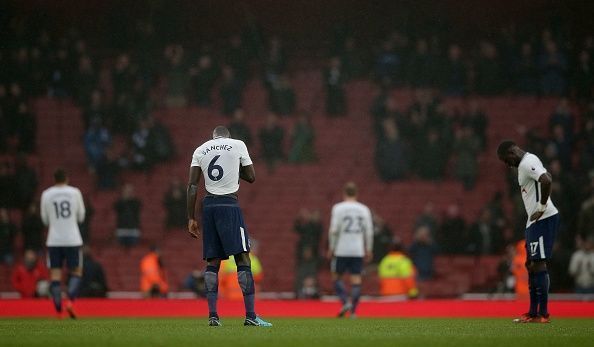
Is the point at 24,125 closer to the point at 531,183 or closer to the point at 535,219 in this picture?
the point at 531,183

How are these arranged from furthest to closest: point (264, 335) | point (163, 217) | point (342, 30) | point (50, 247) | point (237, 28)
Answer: point (237, 28) < point (342, 30) < point (163, 217) < point (50, 247) < point (264, 335)

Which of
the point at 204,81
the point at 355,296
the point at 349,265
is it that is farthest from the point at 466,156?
the point at 355,296

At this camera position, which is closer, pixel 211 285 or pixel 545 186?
pixel 211 285

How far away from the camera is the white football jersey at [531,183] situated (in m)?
14.1

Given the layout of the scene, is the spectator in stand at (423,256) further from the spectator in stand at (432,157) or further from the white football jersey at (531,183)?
the white football jersey at (531,183)

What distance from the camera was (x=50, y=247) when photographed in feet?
60.2

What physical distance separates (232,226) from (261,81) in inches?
913

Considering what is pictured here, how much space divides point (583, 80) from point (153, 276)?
14.2m

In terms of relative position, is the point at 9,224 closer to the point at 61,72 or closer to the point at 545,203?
the point at 61,72

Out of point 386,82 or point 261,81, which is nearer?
point 386,82

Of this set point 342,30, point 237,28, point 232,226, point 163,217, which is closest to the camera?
point 232,226

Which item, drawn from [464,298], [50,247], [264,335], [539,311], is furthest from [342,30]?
[264,335]

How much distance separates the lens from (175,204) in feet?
101

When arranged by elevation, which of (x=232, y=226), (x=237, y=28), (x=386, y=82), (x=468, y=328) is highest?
(x=237, y=28)
